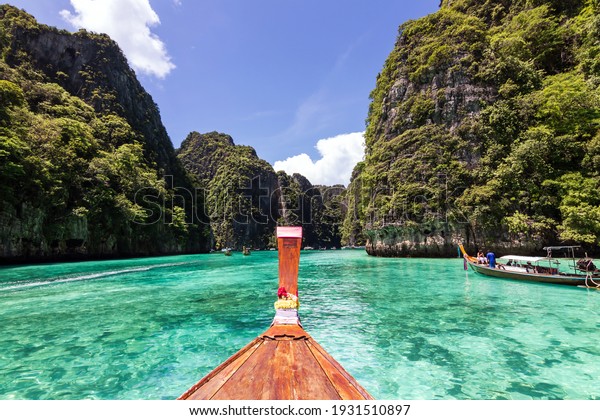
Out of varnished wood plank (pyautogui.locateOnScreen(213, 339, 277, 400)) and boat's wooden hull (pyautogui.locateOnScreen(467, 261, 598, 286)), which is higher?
varnished wood plank (pyautogui.locateOnScreen(213, 339, 277, 400))

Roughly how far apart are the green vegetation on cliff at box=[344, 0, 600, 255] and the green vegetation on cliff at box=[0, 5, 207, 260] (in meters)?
38.9

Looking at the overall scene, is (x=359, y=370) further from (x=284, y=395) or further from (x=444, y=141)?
(x=444, y=141)

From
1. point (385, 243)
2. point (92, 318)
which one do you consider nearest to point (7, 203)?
point (92, 318)

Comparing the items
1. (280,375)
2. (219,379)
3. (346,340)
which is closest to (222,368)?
(219,379)

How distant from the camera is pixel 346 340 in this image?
22.3 ft

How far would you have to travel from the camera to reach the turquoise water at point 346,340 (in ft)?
15.3

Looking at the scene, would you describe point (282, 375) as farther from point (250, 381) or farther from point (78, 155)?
point (78, 155)

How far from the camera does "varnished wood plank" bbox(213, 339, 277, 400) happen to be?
273 centimetres

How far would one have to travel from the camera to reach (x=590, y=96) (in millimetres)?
25828

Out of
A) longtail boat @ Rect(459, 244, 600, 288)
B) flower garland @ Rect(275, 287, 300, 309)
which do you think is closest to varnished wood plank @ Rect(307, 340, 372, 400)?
flower garland @ Rect(275, 287, 300, 309)

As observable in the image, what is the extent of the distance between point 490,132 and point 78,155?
54873mm

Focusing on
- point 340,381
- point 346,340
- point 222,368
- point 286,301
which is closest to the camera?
point 340,381

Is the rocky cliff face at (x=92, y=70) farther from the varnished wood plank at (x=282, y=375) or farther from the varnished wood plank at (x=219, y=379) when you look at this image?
the varnished wood plank at (x=282, y=375)

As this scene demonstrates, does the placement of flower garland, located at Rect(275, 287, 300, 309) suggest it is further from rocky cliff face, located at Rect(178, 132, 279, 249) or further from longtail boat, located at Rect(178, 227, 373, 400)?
rocky cliff face, located at Rect(178, 132, 279, 249)
